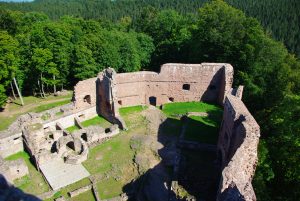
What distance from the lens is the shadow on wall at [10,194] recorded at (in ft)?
63.8

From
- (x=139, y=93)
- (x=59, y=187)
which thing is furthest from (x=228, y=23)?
(x=59, y=187)

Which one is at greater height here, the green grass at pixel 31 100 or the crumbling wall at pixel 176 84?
the crumbling wall at pixel 176 84

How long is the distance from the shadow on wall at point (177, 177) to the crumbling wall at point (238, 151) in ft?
4.75

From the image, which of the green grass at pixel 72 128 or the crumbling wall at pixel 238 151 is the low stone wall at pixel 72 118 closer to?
the green grass at pixel 72 128

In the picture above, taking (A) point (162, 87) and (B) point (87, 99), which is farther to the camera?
(B) point (87, 99)

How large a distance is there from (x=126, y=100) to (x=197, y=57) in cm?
1011

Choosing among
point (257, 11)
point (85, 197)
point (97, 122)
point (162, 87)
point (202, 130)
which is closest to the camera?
point (85, 197)

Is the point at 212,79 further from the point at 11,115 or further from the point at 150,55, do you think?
the point at 11,115

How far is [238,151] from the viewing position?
14836 millimetres

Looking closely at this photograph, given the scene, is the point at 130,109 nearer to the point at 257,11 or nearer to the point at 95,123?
the point at 95,123

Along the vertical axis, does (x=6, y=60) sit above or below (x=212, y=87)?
above

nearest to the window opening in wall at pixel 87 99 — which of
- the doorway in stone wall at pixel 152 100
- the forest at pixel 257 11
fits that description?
the doorway in stone wall at pixel 152 100

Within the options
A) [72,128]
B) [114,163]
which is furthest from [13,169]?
[72,128]

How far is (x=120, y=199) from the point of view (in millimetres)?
19438
